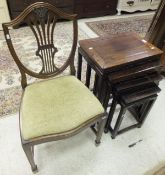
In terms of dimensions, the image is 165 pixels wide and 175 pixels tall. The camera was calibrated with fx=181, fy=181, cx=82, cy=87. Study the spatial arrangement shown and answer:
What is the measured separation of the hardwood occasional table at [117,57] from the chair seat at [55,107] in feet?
0.54

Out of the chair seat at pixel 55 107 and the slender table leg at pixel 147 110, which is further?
the slender table leg at pixel 147 110

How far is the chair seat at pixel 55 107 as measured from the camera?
100 centimetres

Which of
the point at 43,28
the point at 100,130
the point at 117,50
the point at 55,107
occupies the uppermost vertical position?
the point at 43,28

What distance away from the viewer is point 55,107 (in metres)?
1.10

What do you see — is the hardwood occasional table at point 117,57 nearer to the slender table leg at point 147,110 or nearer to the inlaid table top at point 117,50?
the inlaid table top at point 117,50

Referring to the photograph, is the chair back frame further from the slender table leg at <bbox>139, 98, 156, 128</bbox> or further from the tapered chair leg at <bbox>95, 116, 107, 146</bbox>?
the slender table leg at <bbox>139, 98, 156, 128</bbox>

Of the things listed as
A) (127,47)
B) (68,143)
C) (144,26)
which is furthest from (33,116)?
(144,26)

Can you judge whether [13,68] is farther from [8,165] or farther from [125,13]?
[125,13]

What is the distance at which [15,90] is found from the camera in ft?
5.98

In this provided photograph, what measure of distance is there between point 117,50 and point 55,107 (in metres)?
0.58

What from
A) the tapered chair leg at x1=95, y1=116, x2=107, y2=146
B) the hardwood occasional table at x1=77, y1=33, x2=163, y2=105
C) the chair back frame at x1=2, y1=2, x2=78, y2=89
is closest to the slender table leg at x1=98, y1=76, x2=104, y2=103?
the hardwood occasional table at x1=77, y1=33, x2=163, y2=105

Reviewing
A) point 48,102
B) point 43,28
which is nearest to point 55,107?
point 48,102

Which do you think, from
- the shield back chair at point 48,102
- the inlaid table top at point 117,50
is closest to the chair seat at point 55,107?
the shield back chair at point 48,102

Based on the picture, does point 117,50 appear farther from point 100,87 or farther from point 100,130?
point 100,130
